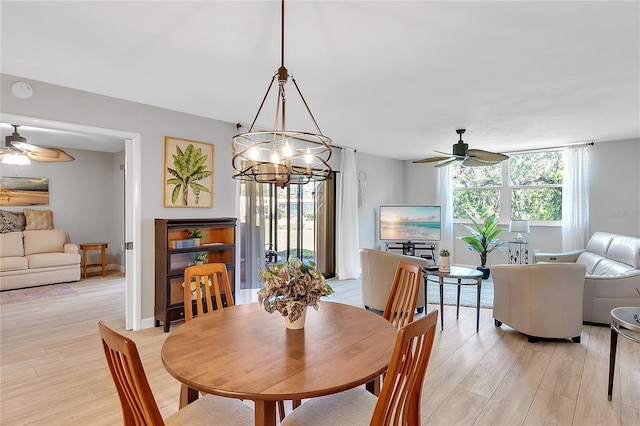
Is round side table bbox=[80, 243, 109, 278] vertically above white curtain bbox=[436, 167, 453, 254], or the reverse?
white curtain bbox=[436, 167, 453, 254]

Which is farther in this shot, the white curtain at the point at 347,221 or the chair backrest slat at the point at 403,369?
the white curtain at the point at 347,221

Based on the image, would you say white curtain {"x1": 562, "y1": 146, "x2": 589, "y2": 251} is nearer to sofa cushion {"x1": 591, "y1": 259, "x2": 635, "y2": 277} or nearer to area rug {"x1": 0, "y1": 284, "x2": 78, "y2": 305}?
sofa cushion {"x1": 591, "y1": 259, "x2": 635, "y2": 277}

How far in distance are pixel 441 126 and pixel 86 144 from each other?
239 inches

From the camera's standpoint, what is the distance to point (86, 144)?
6094mm

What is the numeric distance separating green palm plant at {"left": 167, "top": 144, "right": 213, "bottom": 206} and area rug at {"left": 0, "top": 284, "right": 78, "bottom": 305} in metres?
2.88

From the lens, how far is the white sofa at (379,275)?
383cm

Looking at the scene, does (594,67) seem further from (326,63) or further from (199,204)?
(199,204)

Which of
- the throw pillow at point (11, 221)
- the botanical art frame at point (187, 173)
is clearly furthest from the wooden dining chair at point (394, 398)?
the throw pillow at point (11, 221)

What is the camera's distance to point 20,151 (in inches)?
179

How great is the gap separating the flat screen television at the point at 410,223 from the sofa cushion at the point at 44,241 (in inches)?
235

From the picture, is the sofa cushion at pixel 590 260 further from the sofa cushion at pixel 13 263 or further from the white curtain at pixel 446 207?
the sofa cushion at pixel 13 263

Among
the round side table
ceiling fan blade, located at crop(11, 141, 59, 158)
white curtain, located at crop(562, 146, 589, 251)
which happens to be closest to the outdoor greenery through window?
white curtain, located at crop(562, 146, 589, 251)

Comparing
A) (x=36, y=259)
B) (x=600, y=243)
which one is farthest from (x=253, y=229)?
(x=600, y=243)

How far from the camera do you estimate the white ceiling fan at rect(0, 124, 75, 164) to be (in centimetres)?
429
